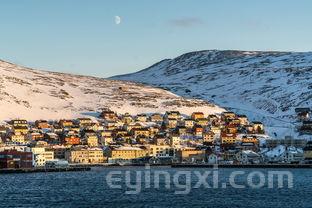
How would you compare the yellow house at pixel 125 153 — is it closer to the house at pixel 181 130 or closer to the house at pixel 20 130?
the house at pixel 181 130

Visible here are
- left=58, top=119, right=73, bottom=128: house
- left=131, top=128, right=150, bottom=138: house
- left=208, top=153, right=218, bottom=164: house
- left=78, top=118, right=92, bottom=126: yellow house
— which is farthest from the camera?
left=78, top=118, right=92, bottom=126: yellow house

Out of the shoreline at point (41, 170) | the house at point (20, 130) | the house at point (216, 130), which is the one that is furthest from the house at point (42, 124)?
the shoreline at point (41, 170)

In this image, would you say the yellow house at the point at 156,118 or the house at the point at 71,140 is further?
the yellow house at the point at 156,118

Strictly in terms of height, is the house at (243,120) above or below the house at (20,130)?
above

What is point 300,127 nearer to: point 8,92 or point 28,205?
point 8,92

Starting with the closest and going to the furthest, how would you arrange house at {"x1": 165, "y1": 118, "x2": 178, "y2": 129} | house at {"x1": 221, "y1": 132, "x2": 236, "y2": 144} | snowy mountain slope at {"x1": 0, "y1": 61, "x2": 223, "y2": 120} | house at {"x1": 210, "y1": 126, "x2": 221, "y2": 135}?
house at {"x1": 221, "y1": 132, "x2": 236, "y2": 144}, house at {"x1": 210, "y1": 126, "x2": 221, "y2": 135}, house at {"x1": 165, "y1": 118, "x2": 178, "y2": 129}, snowy mountain slope at {"x1": 0, "y1": 61, "x2": 223, "y2": 120}

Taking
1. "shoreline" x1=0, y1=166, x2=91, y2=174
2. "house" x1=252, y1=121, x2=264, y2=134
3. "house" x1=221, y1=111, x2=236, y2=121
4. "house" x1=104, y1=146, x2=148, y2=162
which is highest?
"house" x1=221, y1=111, x2=236, y2=121

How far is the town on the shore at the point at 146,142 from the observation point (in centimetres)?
12723

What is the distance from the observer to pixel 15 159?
114 meters

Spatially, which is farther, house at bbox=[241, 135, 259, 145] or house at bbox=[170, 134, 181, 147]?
house at bbox=[170, 134, 181, 147]

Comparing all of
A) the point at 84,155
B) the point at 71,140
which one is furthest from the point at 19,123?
the point at 84,155

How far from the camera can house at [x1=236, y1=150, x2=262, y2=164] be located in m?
127

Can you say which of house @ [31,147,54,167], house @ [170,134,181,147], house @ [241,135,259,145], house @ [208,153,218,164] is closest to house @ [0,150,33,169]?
house @ [31,147,54,167]

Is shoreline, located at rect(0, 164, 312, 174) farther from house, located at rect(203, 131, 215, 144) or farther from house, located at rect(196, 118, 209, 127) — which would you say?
house, located at rect(196, 118, 209, 127)
